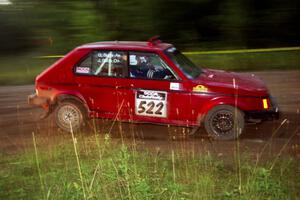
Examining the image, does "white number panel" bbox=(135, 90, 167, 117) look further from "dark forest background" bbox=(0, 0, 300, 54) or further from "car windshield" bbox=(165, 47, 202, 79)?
"dark forest background" bbox=(0, 0, 300, 54)

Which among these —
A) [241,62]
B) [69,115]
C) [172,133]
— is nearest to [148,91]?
[172,133]

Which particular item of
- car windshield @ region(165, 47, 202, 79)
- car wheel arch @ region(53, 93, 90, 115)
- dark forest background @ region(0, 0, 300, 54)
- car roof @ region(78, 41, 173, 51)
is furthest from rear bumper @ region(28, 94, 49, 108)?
dark forest background @ region(0, 0, 300, 54)

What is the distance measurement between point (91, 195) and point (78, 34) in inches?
777

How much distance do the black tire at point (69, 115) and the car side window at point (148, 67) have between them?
4.20 feet

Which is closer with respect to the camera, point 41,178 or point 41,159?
point 41,178

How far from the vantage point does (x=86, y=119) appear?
394 inches

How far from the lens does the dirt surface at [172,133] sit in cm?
884

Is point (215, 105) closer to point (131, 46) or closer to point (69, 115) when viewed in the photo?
point (131, 46)

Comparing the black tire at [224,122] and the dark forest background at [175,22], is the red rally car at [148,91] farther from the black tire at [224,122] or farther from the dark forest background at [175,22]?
the dark forest background at [175,22]

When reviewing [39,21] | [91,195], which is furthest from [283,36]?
[91,195]

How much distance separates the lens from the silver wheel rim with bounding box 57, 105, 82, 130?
9.93 m

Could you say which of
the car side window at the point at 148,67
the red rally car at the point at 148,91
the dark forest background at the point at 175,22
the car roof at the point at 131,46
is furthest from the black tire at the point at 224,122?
the dark forest background at the point at 175,22

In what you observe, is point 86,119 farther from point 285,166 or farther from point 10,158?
point 285,166

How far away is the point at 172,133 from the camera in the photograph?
982cm
